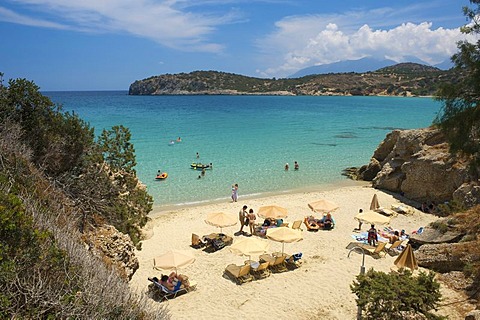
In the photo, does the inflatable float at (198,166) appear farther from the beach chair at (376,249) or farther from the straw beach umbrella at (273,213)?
the beach chair at (376,249)

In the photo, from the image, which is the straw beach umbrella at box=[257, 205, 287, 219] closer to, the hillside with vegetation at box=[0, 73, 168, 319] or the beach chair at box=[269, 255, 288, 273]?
the beach chair at box=[269, 255, 288, 273]

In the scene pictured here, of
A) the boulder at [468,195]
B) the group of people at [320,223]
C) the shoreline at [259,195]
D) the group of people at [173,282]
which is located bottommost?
the shoreline at [259,195]

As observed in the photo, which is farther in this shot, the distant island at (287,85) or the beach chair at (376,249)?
the distant island at (287,85)

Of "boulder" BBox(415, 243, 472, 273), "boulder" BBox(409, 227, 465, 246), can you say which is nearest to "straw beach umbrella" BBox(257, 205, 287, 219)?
"boulder" BBox(409, 227, 465, 246)

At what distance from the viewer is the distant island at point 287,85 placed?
15750cm

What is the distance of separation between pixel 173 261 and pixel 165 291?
3.13 ft

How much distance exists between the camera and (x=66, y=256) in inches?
185

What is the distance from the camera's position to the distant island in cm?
15750

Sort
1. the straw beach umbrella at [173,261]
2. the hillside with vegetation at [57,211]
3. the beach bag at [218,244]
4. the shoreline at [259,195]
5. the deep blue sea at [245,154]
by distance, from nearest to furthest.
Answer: the hillside with vegetation at [57,211]
the straw beach umbrella at [173,261]
the beach bag at [218,244]
the shoreline at [259,195]
the deep blue sea at [245,154]

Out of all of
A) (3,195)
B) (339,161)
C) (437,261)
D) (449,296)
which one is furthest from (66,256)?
(339,161)

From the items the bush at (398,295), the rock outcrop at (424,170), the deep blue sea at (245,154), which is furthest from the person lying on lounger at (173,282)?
the rock outcrop at (424,170)

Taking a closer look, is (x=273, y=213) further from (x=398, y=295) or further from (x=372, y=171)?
(x=372, y=171)

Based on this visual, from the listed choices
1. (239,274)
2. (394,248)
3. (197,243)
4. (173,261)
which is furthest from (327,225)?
(173,261)

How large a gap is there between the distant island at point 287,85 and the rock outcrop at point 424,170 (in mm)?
138280
